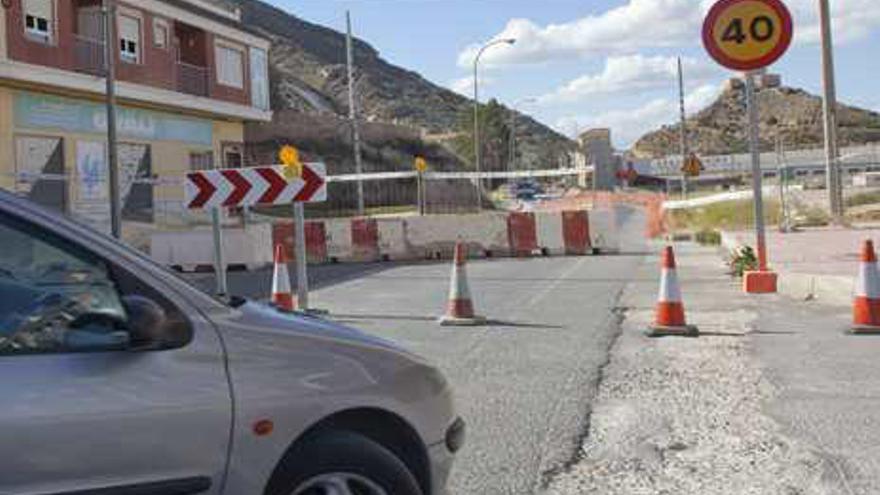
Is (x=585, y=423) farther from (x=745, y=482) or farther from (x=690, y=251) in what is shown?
(x=690, y=251)

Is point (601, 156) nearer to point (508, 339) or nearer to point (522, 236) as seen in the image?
point (522, 236)

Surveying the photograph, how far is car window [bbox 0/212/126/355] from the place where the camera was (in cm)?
340

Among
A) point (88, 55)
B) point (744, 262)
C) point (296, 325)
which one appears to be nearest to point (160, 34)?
point (88, 55)

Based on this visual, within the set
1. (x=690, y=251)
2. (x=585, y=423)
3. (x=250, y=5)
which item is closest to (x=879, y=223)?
(x=690, y=251)

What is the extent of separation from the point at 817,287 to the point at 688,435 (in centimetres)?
681

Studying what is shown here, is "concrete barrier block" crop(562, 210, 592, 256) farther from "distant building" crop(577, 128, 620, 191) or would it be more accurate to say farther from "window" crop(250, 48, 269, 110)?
"distant building" crop(577, 128, 620, 191)

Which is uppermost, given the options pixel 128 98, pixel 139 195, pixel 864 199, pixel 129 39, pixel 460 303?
pixel 129 39

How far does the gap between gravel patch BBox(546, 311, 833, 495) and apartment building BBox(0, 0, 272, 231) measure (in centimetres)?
1920

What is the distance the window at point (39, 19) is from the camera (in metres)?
30.7

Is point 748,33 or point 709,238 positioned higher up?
point 748,33

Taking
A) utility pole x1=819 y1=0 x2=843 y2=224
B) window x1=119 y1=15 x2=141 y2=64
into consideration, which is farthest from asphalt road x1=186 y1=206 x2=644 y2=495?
window x1=119 y1=15 x2=141 y2=64

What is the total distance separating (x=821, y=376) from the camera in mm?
8219

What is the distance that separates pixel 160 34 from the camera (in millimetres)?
37688

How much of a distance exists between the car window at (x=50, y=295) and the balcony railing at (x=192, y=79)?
36.1m
